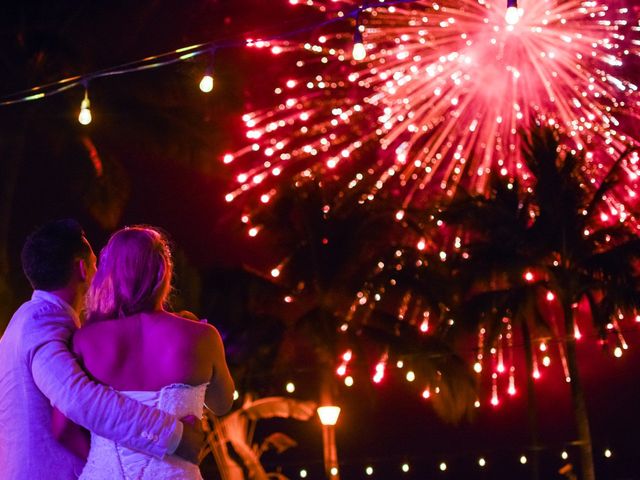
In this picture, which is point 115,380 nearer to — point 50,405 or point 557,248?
point 50,405

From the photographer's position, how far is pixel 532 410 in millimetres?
20297

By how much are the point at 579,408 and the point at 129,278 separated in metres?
16.6

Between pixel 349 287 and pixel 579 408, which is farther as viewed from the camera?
pixel 349 287

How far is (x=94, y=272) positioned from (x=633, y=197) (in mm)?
15936

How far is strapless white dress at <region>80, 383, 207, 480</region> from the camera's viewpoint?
2.85 metres

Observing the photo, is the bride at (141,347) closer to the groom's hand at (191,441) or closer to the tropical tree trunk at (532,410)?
the groom's hand at (191,441)

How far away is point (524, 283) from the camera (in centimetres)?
1998

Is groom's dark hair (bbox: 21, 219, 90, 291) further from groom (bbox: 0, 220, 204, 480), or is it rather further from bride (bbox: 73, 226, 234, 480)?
bride (bbox: 73, 226, 234, 480)

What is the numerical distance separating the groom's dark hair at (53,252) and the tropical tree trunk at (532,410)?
17427mm

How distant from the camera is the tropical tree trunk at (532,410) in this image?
19859 mm

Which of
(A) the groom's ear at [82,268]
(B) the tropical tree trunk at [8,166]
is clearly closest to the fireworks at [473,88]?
(B) the tropical tree trunk at [8,166]

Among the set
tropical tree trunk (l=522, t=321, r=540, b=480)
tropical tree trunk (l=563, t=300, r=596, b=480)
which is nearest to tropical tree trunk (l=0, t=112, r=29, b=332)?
tropical tree trunk (l=522, t=321, r=540, b=480)

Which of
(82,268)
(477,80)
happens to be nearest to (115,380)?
(82,268)

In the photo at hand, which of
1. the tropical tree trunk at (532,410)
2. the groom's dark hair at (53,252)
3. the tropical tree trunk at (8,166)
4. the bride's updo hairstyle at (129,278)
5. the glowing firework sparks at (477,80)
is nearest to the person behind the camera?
the bride's updo hairstyle at (129,278)
